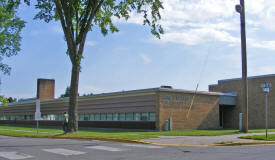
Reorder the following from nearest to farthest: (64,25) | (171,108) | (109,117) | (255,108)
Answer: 1. (64,25)
2. (171,108)
3. (109,117)
4. (255,108)

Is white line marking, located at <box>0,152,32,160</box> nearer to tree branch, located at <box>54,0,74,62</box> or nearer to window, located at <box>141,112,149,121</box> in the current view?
tree branch, located at <box>54,0,74,62</box>

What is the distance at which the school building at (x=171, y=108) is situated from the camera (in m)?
30.8

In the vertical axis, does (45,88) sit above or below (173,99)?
above

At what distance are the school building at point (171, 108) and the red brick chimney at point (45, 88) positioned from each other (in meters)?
16.4

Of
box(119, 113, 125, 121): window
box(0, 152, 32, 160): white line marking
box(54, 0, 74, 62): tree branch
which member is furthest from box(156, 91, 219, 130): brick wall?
box(0, 152, 32, 160): white line marking

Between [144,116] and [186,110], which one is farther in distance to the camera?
[186,110]

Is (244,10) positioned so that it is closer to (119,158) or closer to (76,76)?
(76,76)

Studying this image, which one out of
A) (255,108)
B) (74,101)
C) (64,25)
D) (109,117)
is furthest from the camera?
(255,108)

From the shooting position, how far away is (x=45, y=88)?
2532 inches

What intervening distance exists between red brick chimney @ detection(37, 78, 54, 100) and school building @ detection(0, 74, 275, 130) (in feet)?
54.0

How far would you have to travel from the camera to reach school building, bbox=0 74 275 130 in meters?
30.8

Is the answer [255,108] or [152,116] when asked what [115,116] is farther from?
[255,108]

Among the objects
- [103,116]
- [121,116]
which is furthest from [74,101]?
[103,116]

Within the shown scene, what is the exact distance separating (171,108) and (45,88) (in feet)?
129
